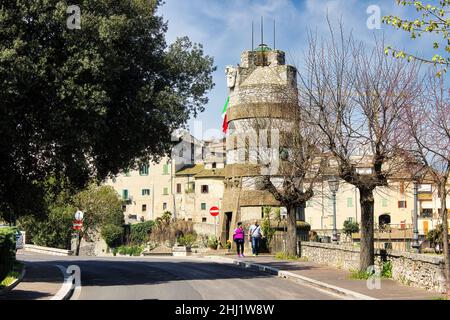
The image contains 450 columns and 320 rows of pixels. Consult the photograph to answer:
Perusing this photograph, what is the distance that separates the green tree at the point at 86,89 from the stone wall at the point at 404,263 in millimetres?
7843

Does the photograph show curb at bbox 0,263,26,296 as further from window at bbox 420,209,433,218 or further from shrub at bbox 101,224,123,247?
window at bbox 420,209,433,218

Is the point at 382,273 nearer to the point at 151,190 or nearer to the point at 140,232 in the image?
the point at 140,232

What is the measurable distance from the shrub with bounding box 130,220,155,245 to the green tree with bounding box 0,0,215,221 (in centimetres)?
5617

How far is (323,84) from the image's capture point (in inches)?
858

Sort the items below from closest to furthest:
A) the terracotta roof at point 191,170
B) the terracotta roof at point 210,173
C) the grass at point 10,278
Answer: the grass at point 10,278
the terracotta roof at point 210,173
the terracotta roof at point 191,170

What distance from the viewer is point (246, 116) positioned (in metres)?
36.4

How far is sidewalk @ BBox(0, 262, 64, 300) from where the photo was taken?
14.3 meters

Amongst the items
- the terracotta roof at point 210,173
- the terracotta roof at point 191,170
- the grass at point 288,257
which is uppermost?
the terracotta roof at point 191,170

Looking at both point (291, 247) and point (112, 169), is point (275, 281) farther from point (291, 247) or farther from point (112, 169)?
point (291, 247)

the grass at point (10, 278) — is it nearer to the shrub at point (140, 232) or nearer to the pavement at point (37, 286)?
the pavement at point (37, 286)

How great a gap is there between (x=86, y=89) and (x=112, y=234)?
59.1 meters

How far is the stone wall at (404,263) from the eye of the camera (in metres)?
15.1

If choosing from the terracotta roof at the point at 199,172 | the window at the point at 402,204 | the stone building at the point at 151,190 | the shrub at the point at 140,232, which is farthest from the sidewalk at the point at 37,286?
the window at the point at 402,204
